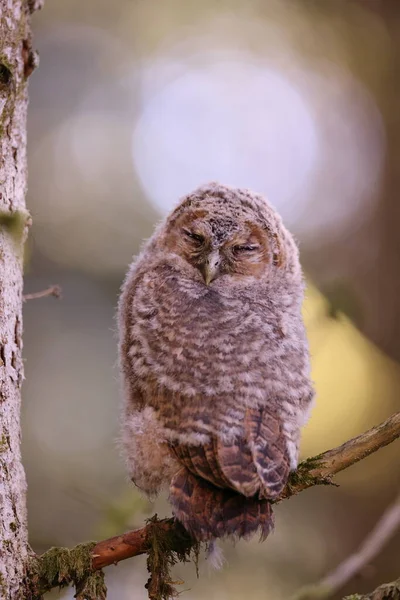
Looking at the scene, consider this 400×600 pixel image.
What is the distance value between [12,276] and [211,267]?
0.57 meters

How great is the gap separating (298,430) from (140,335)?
20.5 inches

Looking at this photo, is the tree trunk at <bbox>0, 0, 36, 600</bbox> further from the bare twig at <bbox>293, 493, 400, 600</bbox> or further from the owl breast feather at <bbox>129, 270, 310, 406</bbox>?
the bare twig at <bbox>293, 493, 400, 600</bbox>

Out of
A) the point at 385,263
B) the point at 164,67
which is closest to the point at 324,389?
the point at 385,263

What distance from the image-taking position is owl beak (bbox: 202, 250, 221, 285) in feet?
6.54

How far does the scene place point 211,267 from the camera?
78.6 inches

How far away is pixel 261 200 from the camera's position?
2.27 meters

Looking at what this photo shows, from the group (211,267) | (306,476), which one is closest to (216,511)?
(306,476)

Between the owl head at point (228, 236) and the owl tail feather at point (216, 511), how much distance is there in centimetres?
62

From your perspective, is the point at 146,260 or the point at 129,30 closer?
the point at 146,260

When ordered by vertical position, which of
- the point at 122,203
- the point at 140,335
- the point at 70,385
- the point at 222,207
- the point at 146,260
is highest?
the point at 122,203

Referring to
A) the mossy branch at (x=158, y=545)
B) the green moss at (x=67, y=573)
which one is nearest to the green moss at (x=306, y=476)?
the mossy branch at (x=158, y=545)

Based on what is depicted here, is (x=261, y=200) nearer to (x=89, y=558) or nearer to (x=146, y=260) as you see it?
(x=146, y=260)

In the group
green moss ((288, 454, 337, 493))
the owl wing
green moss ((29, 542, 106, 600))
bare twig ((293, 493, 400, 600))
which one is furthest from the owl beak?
bare twig ((293, 493, 400, 600))

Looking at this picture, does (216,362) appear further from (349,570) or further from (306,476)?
(349,570)
